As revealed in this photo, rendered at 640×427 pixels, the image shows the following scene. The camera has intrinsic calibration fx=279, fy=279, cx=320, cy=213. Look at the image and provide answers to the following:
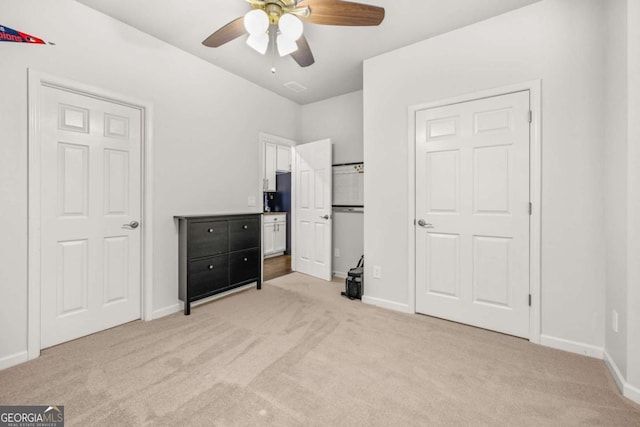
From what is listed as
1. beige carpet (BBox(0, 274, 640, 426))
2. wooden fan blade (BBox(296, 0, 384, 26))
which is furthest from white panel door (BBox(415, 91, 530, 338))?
wooden fan blade (BBox(296, 0, 384, 26))

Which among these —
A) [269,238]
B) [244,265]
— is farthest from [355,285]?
[269,238]

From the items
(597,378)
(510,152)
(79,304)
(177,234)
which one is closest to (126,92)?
(177,234)

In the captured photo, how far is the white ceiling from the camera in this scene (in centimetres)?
229

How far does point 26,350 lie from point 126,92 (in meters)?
2.19

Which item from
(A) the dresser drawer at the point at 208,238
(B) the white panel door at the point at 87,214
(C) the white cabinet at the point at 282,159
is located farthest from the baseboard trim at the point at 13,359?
(C) the white cabinet at the point at 282,159

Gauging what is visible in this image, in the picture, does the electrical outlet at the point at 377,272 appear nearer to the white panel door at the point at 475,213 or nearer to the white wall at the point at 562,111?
the white panel door at the point at 475,213

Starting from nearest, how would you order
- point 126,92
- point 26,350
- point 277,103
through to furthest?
point 26,350, point 126,92, point 277,103

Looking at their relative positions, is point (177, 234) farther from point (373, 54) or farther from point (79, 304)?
point (373, 54)

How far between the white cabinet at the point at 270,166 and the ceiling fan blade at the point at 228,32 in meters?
3.58

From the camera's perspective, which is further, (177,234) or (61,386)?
(177,234)

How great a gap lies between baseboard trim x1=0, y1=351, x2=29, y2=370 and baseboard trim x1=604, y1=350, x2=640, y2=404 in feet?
12.8

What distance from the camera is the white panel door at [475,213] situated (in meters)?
2.35

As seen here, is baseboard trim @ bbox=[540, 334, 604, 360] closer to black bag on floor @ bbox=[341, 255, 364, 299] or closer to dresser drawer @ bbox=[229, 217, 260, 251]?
black bag on floor @ bbox=[341, 255, 364, 299]

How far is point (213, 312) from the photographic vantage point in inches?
114
